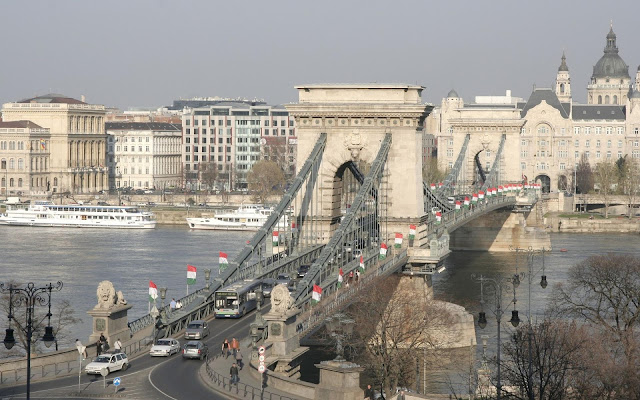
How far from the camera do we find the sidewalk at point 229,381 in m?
34.0

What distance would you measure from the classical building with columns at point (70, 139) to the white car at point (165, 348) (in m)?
119

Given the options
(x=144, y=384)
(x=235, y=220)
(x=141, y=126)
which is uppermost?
(x=141, y=126)

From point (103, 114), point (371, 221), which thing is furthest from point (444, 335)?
point (103, 114)

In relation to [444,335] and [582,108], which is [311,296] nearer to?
[444,335]

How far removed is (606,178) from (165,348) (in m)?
99.4

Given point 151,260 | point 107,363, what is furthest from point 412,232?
point 151,260

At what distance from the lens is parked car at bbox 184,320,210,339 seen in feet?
136

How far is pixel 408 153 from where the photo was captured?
5956cm

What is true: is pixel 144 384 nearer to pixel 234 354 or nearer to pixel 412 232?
pixel 234 354

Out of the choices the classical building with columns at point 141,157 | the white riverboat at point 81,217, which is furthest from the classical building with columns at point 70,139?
the white riverboat at point 81,217

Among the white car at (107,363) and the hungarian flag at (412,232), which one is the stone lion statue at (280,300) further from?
the hungarian flag at (412,232)

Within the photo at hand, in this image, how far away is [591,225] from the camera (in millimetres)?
120312

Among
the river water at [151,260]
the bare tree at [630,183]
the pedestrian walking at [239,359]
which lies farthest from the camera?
the bare tree at [630,183]

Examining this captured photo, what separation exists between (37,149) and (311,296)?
118 m
